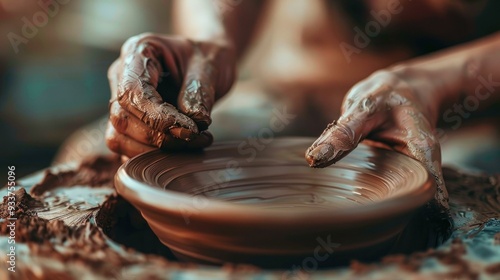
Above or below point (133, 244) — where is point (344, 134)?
above

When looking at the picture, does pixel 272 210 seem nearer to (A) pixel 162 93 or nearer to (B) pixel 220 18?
(A) pixel 162 93

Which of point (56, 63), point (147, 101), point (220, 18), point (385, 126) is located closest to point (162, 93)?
point (147, 101)

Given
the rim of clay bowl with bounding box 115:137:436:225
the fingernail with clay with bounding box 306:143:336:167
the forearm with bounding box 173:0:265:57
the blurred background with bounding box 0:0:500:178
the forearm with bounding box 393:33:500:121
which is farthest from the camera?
the blurred background with bounding box 0:0:500:178

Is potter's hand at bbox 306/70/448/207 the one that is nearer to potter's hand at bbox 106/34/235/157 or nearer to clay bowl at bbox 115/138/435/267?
clay bowl at bbox 115/138/435/267

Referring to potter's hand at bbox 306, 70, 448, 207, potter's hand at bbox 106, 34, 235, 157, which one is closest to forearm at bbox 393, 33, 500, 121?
potter's hand at bbox 306, 70, 448, 207

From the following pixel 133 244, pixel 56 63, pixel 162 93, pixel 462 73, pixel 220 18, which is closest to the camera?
pixel 133 244

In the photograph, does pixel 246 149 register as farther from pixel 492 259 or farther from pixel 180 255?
pixel 492 259
